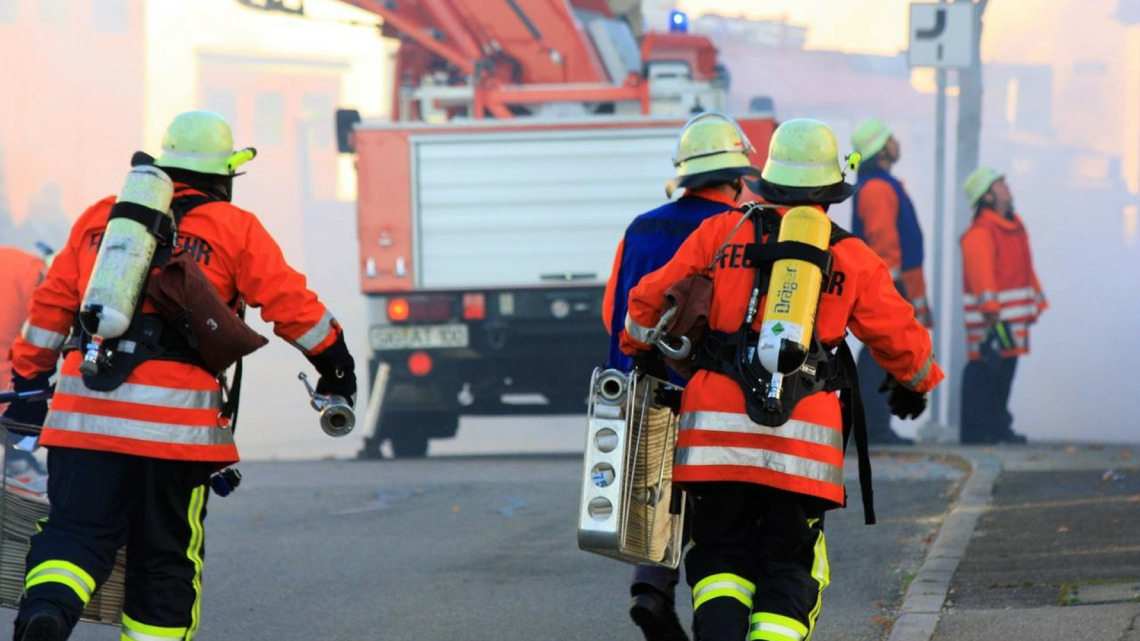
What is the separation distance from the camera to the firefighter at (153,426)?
4.28 m

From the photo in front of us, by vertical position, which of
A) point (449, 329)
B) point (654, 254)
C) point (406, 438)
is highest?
point (654, 254)

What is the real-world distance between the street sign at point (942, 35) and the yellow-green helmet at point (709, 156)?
817cm

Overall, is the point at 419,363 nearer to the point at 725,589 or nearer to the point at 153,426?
the point at 153,426

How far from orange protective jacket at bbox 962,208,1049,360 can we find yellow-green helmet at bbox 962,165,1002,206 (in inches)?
4.9

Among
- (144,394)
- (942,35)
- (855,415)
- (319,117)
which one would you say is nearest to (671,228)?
(855,415)

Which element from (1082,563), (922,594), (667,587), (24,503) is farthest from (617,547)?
(1082,563)

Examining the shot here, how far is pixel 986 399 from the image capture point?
12.5 m

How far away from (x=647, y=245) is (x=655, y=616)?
97 cm

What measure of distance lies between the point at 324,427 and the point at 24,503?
2.49 ft

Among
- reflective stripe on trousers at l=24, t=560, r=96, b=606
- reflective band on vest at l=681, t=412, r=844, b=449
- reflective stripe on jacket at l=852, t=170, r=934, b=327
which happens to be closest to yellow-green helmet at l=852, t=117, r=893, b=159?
reflective stripe on jacket at l=852, t=170, r=934, b=327

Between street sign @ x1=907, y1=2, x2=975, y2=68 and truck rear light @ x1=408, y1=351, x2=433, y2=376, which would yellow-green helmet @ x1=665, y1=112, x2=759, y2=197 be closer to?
truck rear light @ x1=408, y1=351, x2=433, y2=376

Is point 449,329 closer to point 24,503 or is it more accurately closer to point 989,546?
point 989,546

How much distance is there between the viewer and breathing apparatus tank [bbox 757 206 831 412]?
13.3 ft

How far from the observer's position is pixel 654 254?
495 centimetres
